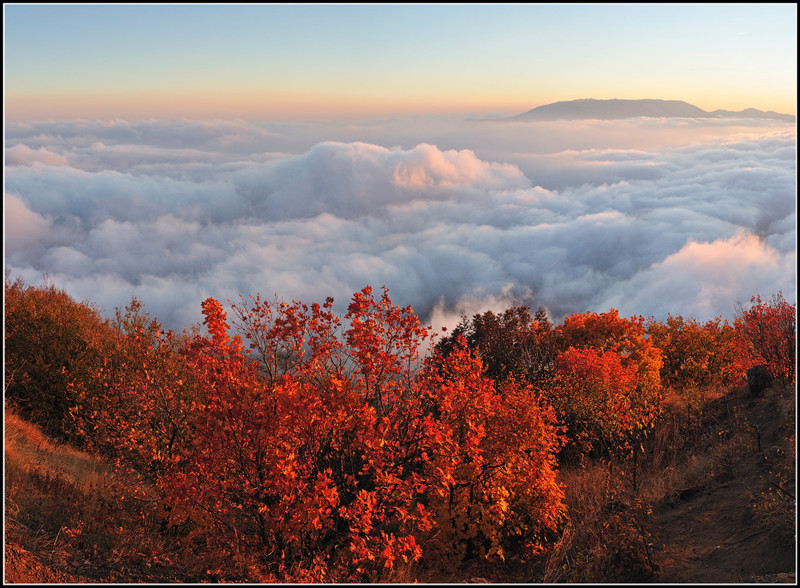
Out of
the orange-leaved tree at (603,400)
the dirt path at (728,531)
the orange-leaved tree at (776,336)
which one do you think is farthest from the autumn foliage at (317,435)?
the orange-leaved tree at (776,336)

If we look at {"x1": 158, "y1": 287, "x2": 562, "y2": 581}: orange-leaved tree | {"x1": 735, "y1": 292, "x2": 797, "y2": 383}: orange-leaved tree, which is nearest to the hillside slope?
{"x1": 158, "y1": 287, "x2": 562, "y2": 581}: orange-leaved tree

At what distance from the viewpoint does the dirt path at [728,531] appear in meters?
12.0

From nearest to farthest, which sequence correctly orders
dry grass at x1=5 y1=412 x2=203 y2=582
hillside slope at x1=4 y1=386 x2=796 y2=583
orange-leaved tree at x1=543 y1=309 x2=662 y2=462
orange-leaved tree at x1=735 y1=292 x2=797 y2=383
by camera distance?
hillside slope at x1=4 y1=386 x2=796 y2=583 → dry grass at x1=5 y1=412 x2=203 y2=582 → orange-leaved tree at x1=543 y1=309 x2=662 y2=462 → orange-leaved tree at x1=735 y1=292 x2=797 y2=383

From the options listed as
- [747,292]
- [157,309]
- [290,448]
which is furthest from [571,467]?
[747,292]

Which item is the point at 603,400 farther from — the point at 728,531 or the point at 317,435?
the point at 317,435

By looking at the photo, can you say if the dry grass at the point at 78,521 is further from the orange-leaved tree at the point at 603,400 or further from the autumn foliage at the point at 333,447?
the orange-leaved tree at the point at 603,400

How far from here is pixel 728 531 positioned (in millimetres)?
14000

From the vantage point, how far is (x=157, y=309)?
170 m

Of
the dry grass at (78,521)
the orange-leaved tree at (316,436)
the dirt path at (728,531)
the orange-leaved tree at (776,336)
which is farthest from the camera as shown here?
the orange-leaved tree at (776,336)

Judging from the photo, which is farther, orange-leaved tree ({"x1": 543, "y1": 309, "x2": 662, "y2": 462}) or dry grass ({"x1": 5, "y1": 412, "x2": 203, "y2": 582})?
orange-leaved tree ({"x1": 543, "y1": 309, "x2": 662, "y2": 462})

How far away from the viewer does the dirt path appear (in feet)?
39.4

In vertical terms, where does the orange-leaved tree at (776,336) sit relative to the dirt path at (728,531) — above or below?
above

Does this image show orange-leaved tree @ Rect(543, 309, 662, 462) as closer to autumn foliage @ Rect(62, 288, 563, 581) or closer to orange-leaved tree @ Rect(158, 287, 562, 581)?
autumn foliage @ Rect(62, 288, 563, 581)

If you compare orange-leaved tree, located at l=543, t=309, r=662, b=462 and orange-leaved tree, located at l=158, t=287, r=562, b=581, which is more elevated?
orange-leaved tree, located at l=158, t=287, r=562, b=581
